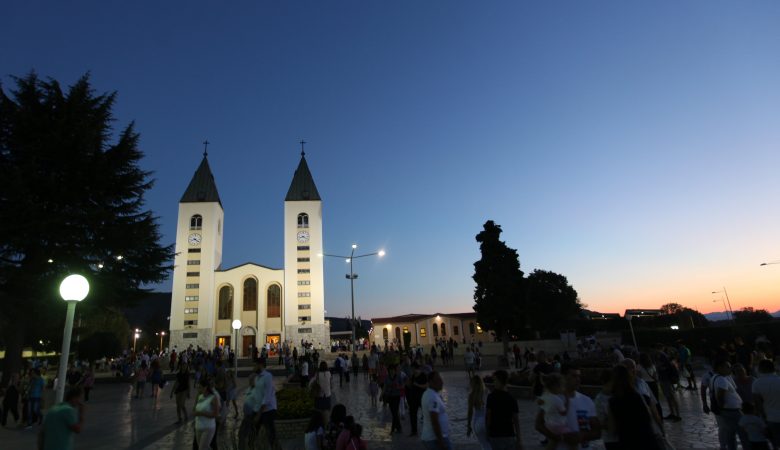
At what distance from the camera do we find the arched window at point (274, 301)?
61156 mm

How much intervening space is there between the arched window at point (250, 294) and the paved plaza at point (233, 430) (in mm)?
45145

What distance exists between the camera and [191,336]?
56219 mm

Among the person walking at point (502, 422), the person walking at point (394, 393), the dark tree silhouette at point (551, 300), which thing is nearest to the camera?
the person walking at point (502, 422)

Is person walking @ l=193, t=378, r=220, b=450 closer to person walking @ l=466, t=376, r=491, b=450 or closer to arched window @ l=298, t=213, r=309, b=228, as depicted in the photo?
person walking @ l=466, t=376, r=491, b=450

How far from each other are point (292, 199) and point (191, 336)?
22740mm

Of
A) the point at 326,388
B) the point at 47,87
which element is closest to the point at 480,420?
the point at 326,388

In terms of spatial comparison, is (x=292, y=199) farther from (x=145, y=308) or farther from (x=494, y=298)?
Answer: (x=145, y=308)

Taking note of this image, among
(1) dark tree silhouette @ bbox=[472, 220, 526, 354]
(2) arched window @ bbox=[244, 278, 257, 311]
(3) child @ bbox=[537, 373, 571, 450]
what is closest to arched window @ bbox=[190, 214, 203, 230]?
(2) arched window @ bbox=[244, 278, 257, 311]

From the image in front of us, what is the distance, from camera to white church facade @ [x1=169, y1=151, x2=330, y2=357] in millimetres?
57438

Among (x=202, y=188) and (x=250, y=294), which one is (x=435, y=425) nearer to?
(x=250, y=294)

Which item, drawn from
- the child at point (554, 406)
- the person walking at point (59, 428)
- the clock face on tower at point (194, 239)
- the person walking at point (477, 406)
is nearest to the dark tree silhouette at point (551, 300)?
the clock face on tower at point (194, 239)

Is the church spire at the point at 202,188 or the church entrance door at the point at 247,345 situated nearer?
the church entrance door at the point at 247,345

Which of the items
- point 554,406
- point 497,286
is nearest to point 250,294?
point 497,286

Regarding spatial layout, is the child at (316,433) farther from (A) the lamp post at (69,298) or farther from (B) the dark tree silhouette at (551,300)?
(B) the dark tree silhouette at (551,300)
